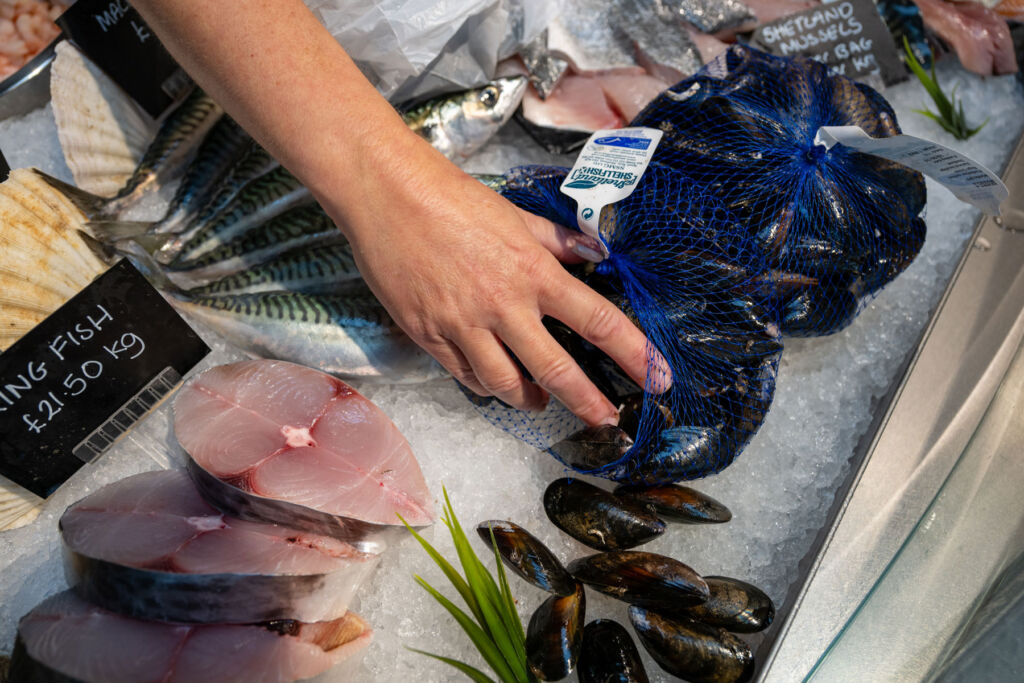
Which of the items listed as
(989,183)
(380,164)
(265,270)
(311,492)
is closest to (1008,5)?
(989,183)

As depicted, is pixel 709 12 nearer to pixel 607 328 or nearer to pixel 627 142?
pixel 627 142

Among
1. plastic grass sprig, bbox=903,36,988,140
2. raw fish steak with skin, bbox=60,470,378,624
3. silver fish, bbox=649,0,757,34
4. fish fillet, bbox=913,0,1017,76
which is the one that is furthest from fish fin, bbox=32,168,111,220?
fish fillet, bbox=913,0,1017,76

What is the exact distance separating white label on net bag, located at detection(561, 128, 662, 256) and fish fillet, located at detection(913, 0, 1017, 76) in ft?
5.96

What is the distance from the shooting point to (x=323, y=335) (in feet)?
6.13

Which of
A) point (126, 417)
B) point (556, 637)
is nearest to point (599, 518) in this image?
point (556, 637)

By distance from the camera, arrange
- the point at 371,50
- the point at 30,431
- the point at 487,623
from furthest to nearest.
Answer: the point at 371,50, the point at 30,431, the point at 487,623

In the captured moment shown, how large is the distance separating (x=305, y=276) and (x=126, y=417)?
24.7 inches

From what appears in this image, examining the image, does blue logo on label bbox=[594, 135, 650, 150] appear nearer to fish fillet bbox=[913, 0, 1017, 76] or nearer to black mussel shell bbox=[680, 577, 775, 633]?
black mussel shell bbox=[680, 577, 775, 633]

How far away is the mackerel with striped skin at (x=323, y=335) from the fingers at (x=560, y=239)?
1.58 feet

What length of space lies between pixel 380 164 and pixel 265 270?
799 millimetres

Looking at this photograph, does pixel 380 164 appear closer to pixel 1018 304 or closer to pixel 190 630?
pixel 190 630

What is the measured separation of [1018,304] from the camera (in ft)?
6.45

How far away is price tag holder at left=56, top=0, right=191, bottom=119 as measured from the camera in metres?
2.07

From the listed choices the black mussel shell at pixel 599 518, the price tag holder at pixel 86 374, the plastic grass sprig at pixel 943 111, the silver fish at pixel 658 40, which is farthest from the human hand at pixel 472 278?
the plastic grass sprig at pixel 943 111
